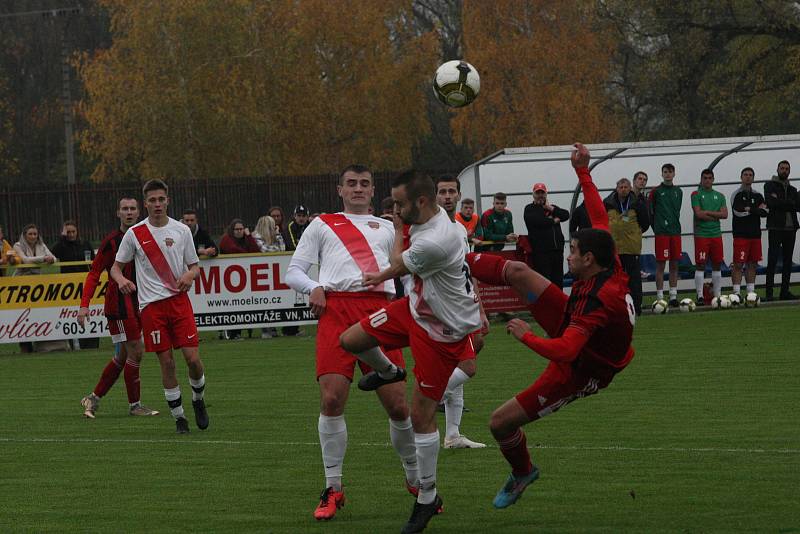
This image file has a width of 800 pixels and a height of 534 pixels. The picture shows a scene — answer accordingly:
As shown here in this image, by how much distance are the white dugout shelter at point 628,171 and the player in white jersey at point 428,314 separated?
1649 cm

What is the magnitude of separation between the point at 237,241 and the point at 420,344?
1430 cm

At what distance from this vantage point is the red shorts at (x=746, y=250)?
21969 mm

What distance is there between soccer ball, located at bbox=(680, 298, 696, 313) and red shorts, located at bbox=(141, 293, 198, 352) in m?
12.2

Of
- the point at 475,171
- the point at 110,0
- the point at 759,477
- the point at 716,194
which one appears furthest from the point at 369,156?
the point at 759,477

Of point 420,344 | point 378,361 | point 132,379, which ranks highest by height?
point 420,344

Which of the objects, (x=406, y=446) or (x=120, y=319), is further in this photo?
(x=120, y=319)

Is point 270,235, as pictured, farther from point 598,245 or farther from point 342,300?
point 598,245

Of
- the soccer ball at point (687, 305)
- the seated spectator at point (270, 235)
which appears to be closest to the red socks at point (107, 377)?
the seated spectator at point (270, 235)

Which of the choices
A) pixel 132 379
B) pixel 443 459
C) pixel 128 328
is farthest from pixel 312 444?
pixel 128 328

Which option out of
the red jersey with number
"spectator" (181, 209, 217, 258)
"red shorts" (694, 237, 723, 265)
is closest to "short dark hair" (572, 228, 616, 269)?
the red jersey with number

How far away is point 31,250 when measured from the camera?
2075 cm

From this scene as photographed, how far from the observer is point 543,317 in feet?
25.8

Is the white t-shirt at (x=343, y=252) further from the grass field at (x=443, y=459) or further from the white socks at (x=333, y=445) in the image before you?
the grass field at (x=443, y=459)

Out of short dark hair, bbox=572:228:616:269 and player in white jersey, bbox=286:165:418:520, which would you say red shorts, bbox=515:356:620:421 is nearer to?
short dark hair, bbox=572:228:616:269
